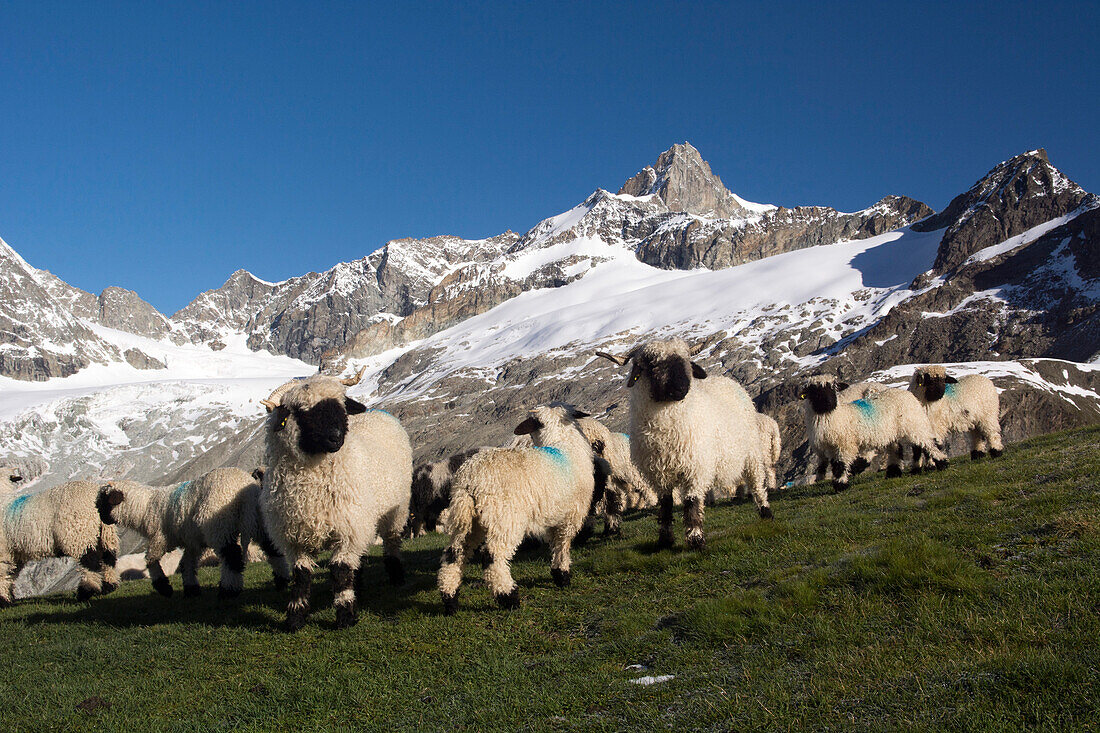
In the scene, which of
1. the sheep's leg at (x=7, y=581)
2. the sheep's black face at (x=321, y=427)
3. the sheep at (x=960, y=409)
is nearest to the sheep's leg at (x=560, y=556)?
the sheep's black face at (x=321, y=427)

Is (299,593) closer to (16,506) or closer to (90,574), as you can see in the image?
(90,574)

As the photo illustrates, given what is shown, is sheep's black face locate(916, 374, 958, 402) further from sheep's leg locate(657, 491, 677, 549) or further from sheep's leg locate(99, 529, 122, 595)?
sheep's leg locate(99, 529, 122, 595)

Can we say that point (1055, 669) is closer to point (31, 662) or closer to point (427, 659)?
point (427, 659)

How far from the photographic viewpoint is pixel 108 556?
1530cm

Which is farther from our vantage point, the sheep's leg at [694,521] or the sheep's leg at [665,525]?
the sheep's leg at [665,525]

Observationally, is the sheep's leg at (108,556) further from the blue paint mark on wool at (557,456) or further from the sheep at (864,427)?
the sheep at (864,427)

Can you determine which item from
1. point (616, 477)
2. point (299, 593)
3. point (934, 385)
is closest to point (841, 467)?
point (934, 385)

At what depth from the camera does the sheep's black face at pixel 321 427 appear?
30.1ft

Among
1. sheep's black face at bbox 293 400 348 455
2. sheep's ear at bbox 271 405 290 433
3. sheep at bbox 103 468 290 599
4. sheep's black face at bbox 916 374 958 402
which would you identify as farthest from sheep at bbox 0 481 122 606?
sheep's black face at bbox 916 374 958 402

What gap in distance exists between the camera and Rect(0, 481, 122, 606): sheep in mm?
14680

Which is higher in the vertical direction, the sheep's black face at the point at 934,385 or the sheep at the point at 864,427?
the sheep's black face at the point at 934,385

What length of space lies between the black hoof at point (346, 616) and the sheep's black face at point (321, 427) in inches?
86.5

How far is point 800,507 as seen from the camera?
13.6 meters

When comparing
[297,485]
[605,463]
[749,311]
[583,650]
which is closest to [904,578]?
[583,650]
